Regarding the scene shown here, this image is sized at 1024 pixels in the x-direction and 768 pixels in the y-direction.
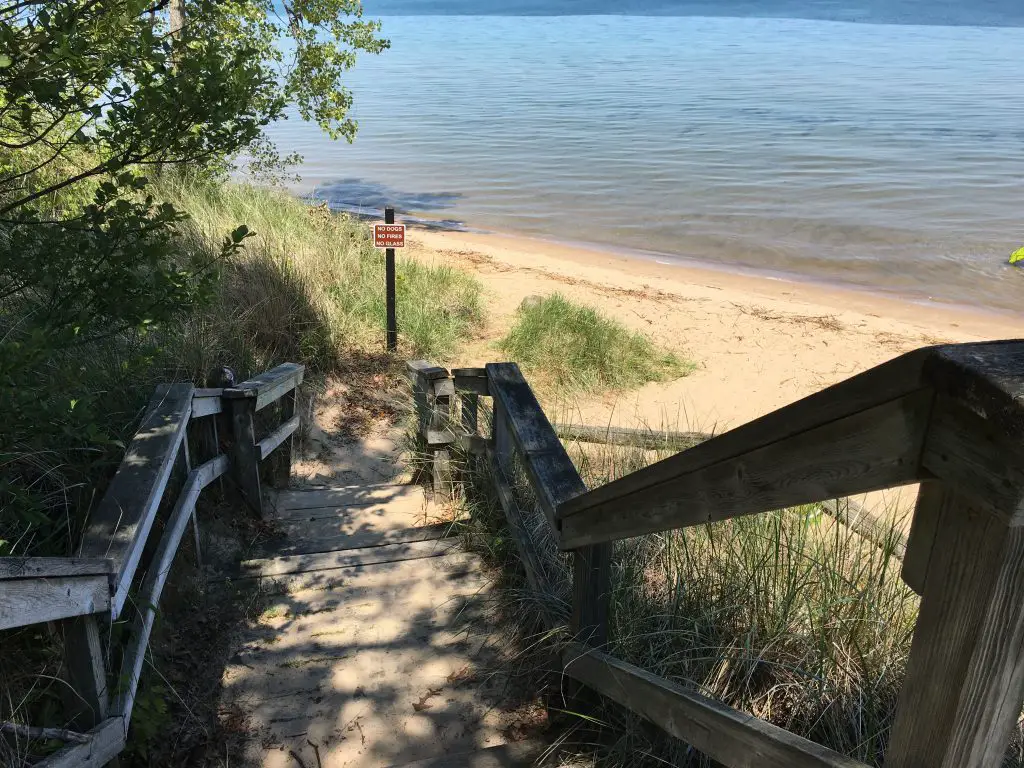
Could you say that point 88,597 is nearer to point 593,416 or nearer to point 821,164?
point 593,416

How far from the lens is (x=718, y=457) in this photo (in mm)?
1700

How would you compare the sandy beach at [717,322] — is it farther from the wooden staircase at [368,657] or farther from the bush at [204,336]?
the wooden staircase at [368,657]

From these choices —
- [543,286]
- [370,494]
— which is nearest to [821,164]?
[543,286]

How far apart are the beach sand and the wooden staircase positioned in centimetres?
270

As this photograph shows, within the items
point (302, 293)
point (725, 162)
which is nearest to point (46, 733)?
point (302, 293)

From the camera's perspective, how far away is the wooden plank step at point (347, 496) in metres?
5.72

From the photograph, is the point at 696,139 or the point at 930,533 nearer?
the point at 930,533

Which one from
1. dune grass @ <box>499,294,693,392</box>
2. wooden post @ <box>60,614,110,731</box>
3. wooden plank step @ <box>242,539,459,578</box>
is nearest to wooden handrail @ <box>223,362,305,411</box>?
wooden plank step @ <box>242,539,459,578</box>

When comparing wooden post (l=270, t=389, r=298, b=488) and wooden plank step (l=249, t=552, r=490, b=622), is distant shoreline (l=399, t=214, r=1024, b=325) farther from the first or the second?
wooden plank step (l=249, t=552, r=490, b=622)

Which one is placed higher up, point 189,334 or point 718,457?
point 718,457

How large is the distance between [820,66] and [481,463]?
55.3 metres

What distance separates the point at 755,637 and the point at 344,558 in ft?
8.81

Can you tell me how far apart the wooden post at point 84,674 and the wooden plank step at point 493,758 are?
104 cm

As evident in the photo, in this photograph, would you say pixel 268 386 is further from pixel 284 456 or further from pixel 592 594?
pixel 592 594
